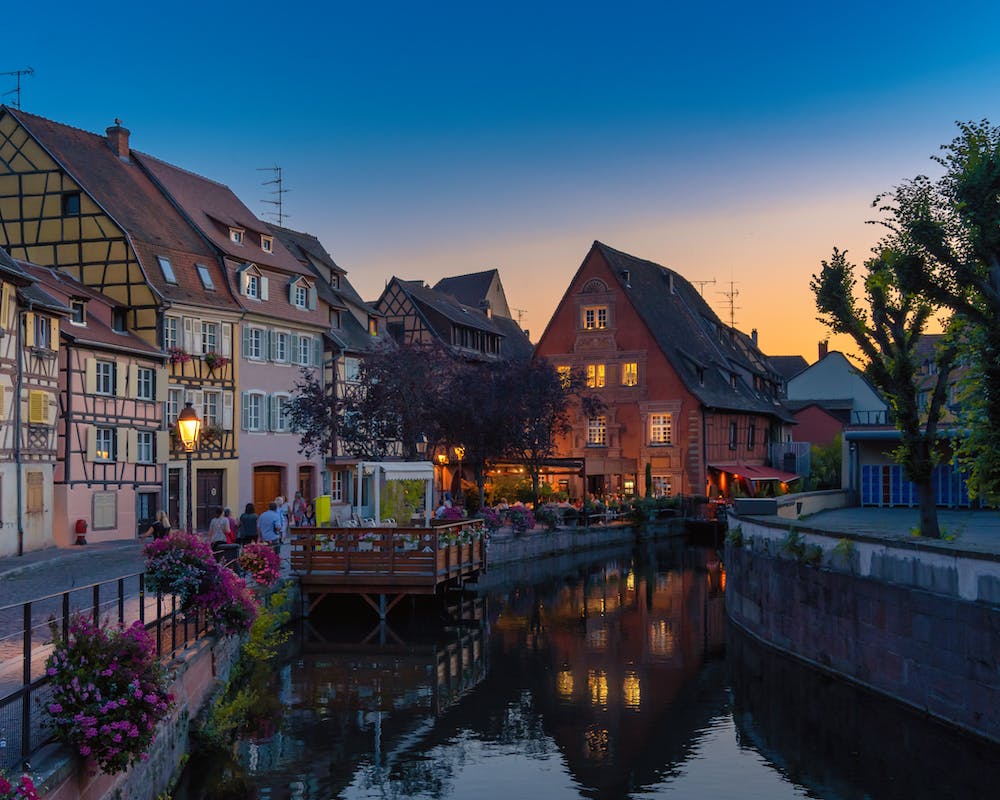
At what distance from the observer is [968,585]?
611 inches

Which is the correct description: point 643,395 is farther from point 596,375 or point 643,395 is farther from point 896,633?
point 896,633

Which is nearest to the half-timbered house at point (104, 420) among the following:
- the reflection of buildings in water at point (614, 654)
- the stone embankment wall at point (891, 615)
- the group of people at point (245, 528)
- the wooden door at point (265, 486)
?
the wooden door at point (265, 486)

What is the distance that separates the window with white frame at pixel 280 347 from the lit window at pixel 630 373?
21726 mm

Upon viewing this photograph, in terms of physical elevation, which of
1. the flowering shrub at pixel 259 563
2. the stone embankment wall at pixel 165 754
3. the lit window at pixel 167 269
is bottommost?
the stone embankment wall at pixel 165 754

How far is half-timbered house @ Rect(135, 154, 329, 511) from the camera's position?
4444 centimetres

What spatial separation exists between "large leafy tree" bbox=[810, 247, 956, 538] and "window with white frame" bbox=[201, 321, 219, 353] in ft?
82.5

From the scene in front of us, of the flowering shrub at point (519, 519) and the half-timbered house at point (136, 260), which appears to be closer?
the half-timbered house at point (136, 260)

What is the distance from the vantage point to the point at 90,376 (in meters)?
35.9

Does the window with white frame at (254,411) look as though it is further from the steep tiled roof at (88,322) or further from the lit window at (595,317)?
the lit window at (595,317)

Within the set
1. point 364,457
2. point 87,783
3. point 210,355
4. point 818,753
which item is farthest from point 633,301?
point 87,783

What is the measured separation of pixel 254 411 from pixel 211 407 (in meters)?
2.63

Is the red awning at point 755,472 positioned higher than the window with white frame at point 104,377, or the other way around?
the window with white frame at point 104,377

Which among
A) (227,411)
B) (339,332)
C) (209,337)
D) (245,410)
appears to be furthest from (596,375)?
(209,337)

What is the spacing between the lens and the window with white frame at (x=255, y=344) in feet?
147
